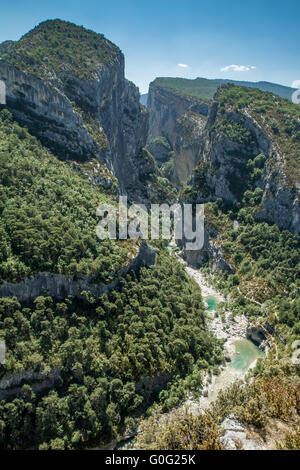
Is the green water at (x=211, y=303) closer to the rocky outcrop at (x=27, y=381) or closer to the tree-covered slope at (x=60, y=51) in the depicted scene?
the rocky outcrop at (x=27, y=381)

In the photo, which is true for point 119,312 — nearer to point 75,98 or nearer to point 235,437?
point 235,437

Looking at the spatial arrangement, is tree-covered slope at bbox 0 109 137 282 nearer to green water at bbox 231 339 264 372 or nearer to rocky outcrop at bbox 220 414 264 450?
green water at bbox 231 339 264 372

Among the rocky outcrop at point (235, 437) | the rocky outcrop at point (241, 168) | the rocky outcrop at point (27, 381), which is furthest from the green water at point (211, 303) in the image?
the rocky outcrop at point (27, 381)

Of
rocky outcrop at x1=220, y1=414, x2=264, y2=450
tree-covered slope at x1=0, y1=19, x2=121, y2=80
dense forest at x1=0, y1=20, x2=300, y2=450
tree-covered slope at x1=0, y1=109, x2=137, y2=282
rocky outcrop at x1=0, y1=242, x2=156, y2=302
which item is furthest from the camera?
tree-covered slope at x1=0, y1=19, x2=121, y2=80

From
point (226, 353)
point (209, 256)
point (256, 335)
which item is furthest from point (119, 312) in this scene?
point (209, 256)

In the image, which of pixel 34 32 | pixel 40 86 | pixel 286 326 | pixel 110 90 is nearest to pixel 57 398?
pixel 286 326

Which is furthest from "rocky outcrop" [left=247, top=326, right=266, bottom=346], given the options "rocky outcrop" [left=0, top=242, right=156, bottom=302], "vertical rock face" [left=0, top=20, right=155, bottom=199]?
"vertical rock face" [left=0, top=20, right=155, bottom=199]
